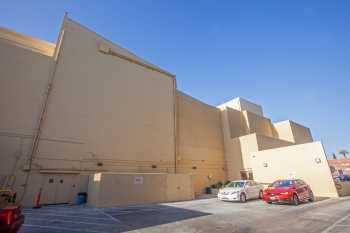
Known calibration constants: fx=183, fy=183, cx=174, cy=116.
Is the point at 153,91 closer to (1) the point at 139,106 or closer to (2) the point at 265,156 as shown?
(1) the point at 139,106

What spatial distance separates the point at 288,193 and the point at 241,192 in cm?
282

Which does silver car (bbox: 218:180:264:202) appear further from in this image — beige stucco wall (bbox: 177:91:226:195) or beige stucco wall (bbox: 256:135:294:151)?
beige stucco wall (bbox: 256:135:294:151)

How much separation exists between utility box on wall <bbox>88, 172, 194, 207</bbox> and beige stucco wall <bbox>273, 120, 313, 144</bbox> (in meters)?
23.6

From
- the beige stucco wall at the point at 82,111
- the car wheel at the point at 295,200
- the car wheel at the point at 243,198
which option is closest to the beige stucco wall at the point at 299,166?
the car wheel at the point at 295,200

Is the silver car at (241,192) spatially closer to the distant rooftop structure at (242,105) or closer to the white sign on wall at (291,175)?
the white sign on wall at (291,175)

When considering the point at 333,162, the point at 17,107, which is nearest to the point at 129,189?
the point at 17,107

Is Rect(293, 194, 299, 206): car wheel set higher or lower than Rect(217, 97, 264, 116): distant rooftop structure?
lower

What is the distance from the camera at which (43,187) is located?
39.8 ft

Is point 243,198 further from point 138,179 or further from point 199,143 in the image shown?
point 199,143

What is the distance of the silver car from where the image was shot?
1234 cm

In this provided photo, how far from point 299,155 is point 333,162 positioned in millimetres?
49613

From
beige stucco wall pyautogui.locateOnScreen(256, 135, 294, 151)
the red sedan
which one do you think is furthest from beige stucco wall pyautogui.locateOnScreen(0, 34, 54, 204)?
beige stucco wall pyautogui.locateOnScreen(256, 135, 294, 151)

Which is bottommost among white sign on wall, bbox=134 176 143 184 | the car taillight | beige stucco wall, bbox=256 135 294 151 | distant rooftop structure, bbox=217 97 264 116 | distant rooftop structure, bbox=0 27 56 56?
the car taillight

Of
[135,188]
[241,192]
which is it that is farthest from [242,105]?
[135,188]
